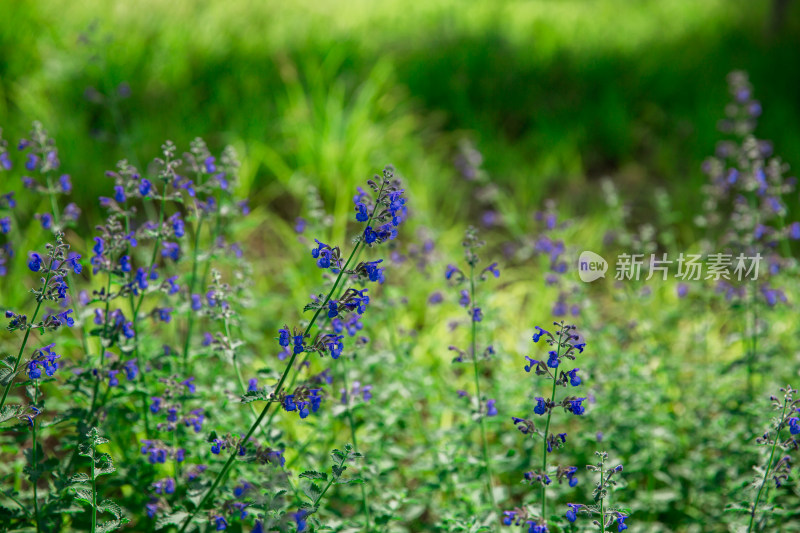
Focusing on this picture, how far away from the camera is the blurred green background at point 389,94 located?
4.89 m

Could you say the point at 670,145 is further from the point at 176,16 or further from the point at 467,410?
the point at 176,16

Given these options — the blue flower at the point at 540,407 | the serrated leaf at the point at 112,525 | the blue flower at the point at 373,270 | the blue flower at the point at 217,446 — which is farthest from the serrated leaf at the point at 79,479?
the blue flower at the point at 540,407

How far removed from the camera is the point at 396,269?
4230 millimetres

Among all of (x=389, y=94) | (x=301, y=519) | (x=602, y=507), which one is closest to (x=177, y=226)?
(x=301, y=519)

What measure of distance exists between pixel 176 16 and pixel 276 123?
2.94 m

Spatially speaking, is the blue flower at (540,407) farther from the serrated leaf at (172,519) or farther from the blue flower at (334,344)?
the serrated leaf at (172,519)

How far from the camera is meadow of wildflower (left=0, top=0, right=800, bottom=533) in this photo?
1944mm

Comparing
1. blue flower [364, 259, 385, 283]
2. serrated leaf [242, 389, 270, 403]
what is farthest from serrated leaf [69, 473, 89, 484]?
blue flower [364, 259, 385, 283]

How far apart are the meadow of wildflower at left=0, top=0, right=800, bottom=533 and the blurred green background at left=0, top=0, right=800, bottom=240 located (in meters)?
0.04

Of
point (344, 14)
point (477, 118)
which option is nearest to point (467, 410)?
point (477, 118)

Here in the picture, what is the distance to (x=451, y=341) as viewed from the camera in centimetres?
386

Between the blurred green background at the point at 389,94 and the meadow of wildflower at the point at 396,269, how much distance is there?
4 centimetres

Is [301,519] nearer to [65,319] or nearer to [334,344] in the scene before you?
[334,344]

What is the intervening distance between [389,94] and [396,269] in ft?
9.41
